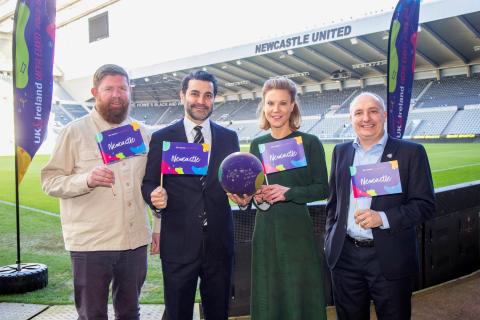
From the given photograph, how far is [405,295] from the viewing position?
2.38 metres

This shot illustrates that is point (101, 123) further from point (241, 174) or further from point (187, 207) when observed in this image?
point (241, 174)

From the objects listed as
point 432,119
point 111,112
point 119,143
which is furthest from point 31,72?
point 432,119

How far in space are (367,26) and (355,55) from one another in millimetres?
5366

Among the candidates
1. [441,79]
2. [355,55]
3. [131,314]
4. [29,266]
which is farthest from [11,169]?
[441,79]

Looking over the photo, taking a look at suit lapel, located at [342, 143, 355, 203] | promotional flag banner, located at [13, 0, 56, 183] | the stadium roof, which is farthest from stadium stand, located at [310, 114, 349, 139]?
suit lapel, located at [342, 143, 355, 203]

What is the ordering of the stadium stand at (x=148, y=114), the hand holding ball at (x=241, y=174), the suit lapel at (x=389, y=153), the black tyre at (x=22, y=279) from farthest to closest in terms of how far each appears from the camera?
the stadium stand at (x=148, y=114), the black tyre at (x=22, y=279), the suit lapel at (x=389, y=153), the hand holding ball at (x=241, y=174)

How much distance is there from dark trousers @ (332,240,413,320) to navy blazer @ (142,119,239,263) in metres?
0.71

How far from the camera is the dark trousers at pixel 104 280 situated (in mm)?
2494

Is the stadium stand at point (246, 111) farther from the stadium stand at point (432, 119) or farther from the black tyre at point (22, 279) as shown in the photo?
the black tyre at point (22, 279)

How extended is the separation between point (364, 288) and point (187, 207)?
116cm

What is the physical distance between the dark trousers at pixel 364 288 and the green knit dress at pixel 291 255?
144mm

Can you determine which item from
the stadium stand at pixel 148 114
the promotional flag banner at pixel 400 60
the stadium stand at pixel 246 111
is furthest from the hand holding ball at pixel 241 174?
the stadium stand at pixel 148 114

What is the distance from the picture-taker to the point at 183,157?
7.81 feet

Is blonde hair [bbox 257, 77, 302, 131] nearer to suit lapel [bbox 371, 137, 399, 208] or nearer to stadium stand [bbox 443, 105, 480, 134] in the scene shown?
suit lapel [bbox 371, 137, 399, 208]
